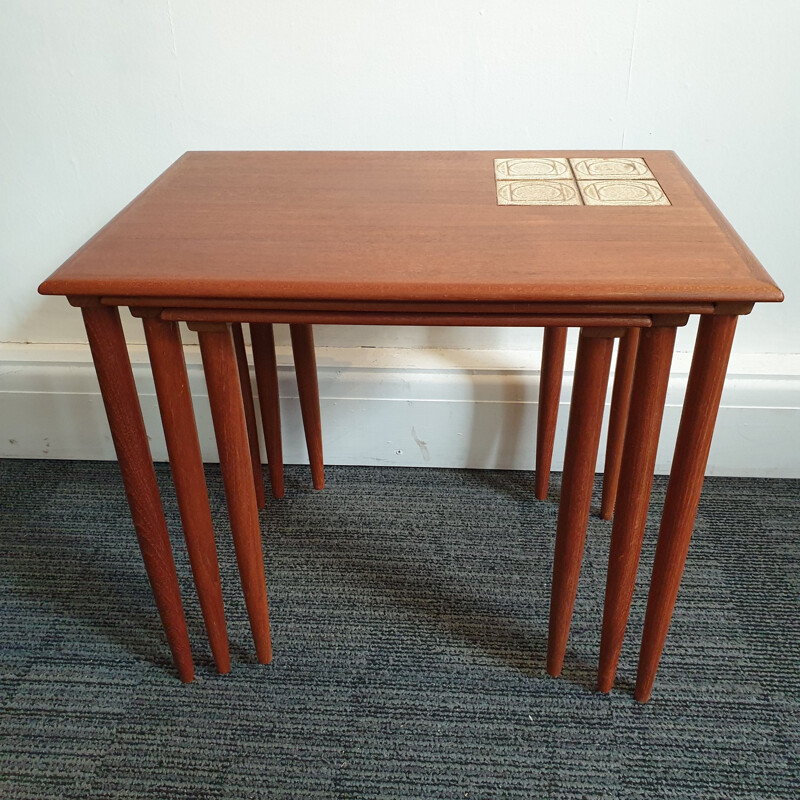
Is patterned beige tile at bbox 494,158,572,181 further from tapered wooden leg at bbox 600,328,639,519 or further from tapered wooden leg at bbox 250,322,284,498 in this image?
tapered wooden leg at bbox 250,322,284,498

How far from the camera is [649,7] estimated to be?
1301mm

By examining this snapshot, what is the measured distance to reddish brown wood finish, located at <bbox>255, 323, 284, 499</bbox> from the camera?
140 centimetres

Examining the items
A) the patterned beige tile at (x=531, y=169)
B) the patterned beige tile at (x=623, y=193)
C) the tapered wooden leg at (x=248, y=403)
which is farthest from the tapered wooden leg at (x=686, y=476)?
the tapered wooden leg at (x=248, y=403)

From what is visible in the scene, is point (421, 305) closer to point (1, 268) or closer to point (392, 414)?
point (392, 414)

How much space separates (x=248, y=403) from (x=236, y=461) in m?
0.39

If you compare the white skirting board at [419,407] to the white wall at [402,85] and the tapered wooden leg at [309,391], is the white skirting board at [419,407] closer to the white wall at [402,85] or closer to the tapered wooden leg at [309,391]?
the tapered wooden leg at [309,391]

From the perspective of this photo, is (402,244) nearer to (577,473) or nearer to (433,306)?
(433,306)

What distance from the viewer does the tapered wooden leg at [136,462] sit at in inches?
37.9

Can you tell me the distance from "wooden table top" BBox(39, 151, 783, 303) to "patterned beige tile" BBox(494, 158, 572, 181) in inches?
0.7

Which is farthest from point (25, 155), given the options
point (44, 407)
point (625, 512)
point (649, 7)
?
point (625, 512)

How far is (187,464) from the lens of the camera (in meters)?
1.06

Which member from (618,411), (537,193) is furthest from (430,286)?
(618,411)

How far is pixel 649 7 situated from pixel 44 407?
1.38 metres

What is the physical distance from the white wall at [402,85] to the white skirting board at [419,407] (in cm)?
27
